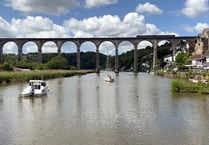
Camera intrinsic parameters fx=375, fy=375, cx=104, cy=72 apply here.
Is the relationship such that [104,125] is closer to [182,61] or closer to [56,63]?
[182,61]

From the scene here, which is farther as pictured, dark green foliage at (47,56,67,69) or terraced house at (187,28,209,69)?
dark green foliage at (47,56,67,69)

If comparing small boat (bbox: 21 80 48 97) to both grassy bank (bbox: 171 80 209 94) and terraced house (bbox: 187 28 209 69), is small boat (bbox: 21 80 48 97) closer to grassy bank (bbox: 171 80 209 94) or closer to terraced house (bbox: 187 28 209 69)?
grassy bank (bbox: 171 80 209 94)

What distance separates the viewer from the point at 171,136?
17.0 metres

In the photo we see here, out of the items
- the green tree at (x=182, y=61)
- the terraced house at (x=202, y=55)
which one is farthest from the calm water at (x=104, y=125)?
the green tree at (x=182, y=61)

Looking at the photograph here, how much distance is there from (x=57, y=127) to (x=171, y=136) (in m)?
5.87

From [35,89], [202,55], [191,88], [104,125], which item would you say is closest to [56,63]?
[202,55]

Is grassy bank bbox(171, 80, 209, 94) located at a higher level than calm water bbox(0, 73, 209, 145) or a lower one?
higher

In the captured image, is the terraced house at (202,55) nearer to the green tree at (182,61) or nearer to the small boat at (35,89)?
the green tree at (182,61)

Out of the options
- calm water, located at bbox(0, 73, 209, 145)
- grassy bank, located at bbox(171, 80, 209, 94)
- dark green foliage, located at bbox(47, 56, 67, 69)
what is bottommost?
calm water, located at bbox(0, 73, 209, 145)

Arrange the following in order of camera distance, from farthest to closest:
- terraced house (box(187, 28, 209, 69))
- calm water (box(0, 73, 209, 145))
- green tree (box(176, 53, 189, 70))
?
green tree (box(176, 53, 189, 70)) < terraced house (box(187, 28, 209, 69)) < calm water (box(0, 73, 209, 145))

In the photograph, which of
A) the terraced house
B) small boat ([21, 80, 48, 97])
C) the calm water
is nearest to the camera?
the calm water

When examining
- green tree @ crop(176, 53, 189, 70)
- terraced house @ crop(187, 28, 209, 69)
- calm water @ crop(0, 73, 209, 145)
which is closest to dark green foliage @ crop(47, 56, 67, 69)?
green tree @ crop(176, 53, 189, 70)

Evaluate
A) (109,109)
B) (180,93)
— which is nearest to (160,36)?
(180,93)

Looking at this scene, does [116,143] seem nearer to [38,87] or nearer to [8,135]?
[8,135]
